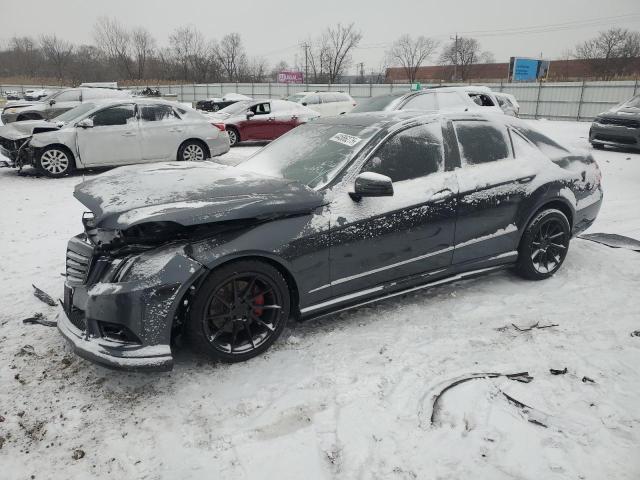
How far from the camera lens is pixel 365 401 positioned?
8.74 feet

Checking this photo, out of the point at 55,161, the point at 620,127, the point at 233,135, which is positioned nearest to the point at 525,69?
the point at 620,127

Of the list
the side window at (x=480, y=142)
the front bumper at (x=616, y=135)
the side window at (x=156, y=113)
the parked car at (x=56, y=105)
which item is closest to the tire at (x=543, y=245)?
the side window at (x=480, y=142)

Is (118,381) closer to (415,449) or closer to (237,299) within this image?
(237,299)

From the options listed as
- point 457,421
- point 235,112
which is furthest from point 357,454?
point 235,112

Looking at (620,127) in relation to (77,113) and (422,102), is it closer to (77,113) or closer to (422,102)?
(422,102)

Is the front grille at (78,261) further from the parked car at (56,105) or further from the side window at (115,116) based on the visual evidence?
the parked car at (56,105)

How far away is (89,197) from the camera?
3.05 metres

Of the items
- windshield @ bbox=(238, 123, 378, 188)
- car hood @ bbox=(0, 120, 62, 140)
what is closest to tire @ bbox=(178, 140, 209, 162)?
car hood @ bbox=(0, 120, 62, 140)

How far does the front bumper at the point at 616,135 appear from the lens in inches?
468

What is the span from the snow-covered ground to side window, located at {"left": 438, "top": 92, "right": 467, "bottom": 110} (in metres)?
7.41

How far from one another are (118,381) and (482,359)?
2.37m

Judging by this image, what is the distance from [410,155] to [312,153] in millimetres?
784

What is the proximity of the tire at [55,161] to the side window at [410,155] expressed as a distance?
758 cm

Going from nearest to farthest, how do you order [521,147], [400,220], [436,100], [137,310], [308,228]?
[137,310] → [308,228] → [400,220] → [521,147] → [436,100]
